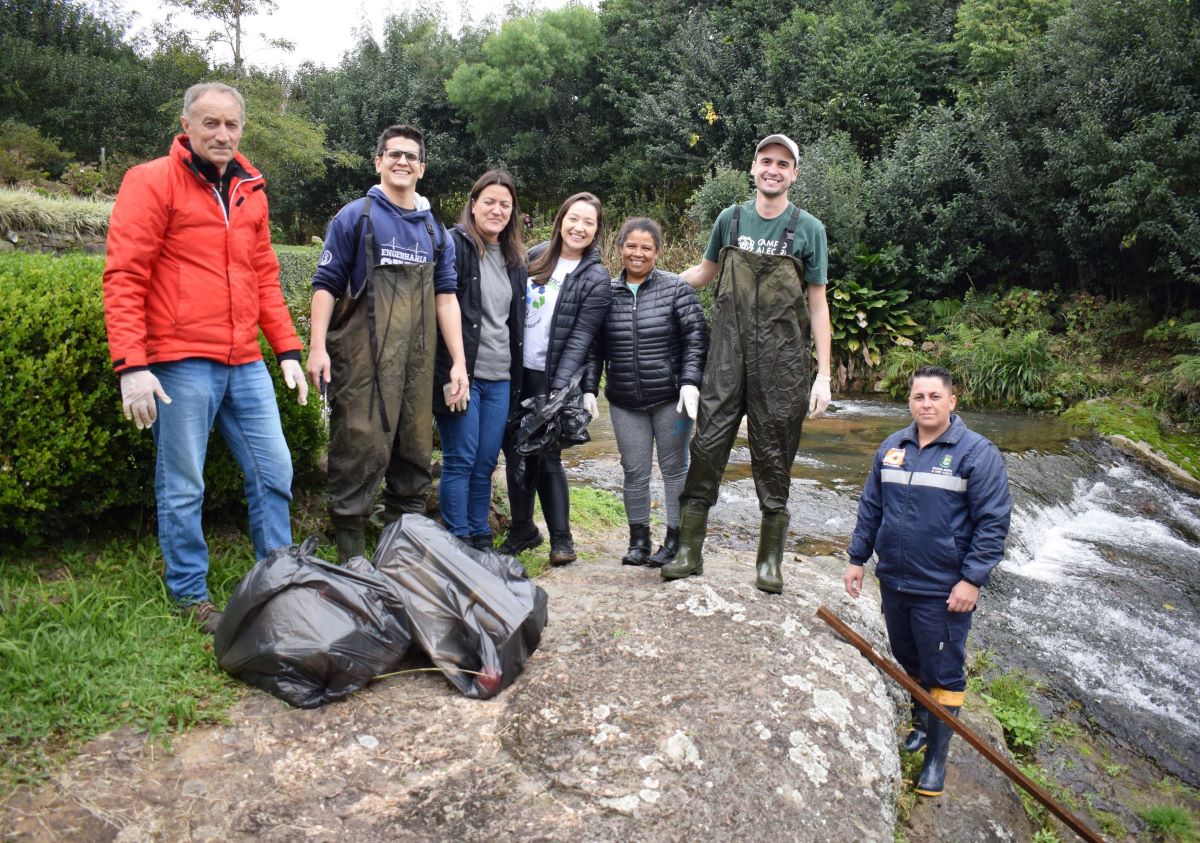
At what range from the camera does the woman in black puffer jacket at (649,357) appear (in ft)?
12.7

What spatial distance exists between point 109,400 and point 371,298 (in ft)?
3.62

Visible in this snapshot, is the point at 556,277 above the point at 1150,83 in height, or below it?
below

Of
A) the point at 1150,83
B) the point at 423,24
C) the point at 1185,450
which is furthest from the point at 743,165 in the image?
the point at 423,24

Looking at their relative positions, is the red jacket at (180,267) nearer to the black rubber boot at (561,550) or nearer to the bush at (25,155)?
the black rubber boot at (561,550)

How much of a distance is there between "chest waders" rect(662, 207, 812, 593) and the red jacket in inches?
73.9

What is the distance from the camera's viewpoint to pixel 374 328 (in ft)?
11.2

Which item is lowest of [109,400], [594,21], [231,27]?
[109,400]

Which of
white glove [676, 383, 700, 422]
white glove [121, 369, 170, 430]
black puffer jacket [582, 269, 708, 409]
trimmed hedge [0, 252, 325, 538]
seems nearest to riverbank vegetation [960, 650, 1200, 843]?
white glove [676, 383, 700, 422]

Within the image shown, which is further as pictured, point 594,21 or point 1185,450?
point 594,21

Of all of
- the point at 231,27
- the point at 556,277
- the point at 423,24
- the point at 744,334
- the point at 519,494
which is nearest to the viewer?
the point at 744,334

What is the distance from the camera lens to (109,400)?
10.7 ft

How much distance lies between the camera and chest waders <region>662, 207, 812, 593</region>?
3520mm

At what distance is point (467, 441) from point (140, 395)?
1.49 m

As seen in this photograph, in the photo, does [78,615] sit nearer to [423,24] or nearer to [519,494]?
[519,494]
